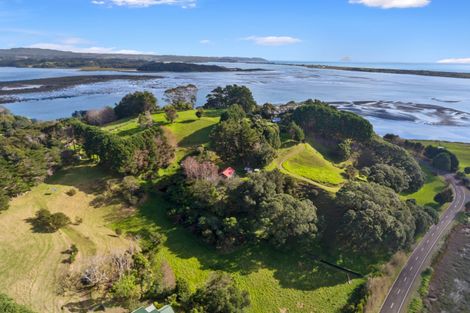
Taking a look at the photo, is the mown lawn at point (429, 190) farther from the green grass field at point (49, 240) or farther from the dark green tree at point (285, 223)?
the green grass field at point (49, 240)

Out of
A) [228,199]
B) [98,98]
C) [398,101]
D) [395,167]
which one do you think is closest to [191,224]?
[228,199]

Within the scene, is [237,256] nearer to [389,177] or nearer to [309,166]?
[309,166]

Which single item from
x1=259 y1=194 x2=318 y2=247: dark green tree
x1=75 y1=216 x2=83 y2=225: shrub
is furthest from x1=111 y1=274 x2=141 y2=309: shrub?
x1=259 y1=194 x2=318 y2=247: dark green tree

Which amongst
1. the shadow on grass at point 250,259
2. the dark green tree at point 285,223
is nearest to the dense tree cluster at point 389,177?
the dark green tree at point 285,223

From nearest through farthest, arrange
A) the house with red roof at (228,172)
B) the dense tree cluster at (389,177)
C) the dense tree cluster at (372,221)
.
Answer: the dense tree cluster at (372,221) → the house with red roof at (228,172) → the dense tree cluster at (389,177)

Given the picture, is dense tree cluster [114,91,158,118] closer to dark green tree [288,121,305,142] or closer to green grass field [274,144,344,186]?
dark green tree [288,121,305,142]
